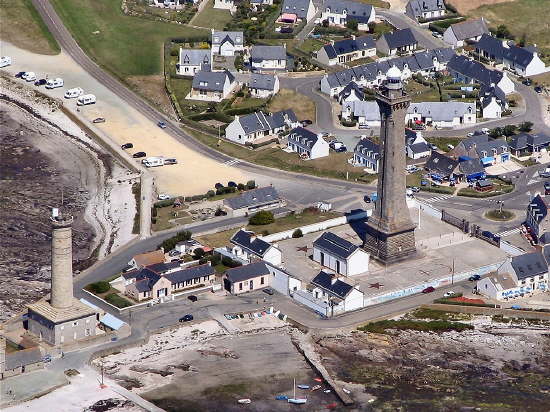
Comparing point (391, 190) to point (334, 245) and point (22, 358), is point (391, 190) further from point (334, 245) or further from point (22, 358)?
point (22, 358)

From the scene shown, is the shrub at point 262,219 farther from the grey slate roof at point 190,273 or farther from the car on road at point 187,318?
the car on road at point 187,318

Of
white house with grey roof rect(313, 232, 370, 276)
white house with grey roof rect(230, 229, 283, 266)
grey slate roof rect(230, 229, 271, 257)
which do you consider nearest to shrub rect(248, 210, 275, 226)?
grey slate roof rect(230, 229, 271, 257)

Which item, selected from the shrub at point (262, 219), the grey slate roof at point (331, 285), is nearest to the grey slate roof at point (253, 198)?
the shrub at point (262, 219)

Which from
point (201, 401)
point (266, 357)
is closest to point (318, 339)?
point (266, 357)

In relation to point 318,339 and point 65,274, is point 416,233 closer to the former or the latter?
point 318,339

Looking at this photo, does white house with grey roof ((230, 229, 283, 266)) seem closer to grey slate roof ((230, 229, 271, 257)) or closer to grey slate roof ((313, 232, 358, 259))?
grey slate roof ((230, 229, 271, 257))

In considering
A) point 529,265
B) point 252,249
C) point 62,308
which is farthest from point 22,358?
point 529,265
